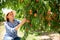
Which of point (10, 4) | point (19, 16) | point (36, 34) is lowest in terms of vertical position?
point (36, 34)

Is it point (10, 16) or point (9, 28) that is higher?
point (10, 16)

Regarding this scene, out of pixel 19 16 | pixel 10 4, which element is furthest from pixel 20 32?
pixel 10 4

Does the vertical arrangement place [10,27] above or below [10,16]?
below

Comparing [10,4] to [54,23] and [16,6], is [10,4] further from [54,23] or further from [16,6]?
[54,23]

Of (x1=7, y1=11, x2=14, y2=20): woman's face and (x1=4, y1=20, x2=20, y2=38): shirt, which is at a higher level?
(x1=7, y1=11, x2=14, y2=20): woman's face

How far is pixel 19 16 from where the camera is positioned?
1819mm

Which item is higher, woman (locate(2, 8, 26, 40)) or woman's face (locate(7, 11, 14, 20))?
woman's face (locate(7, 11, 14, 20))

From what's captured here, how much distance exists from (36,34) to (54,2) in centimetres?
33

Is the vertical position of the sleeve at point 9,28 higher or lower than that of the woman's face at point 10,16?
lower

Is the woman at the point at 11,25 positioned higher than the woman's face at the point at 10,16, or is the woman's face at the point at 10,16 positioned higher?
the woman's face at the point at 10,16

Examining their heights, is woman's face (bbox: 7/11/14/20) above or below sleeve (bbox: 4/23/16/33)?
above

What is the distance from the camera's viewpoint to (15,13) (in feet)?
5.92

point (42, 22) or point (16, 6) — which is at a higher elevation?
point (16, 6)

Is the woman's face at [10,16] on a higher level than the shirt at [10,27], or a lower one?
higher
